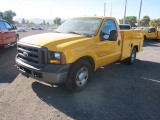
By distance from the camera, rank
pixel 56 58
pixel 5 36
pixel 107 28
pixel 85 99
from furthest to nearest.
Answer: pixel 5 36 < pixel 107 28 < pixel 85 99 < pixel 56 58

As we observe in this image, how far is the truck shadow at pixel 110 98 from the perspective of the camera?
12.4 feet

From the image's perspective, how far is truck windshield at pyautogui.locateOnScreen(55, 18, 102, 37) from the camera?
517cm

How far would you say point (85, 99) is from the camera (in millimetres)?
4363

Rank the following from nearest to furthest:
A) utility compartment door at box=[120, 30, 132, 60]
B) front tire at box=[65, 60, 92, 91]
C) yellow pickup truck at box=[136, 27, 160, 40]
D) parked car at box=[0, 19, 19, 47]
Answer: front tire at box=[65, 60, 92, 91] < utility compartment door at box=[120, 30, 132, 60] < parked car at box=[0, 19, 19, 47] < yellow pickup truck at box=[136, 27, 160, 40]

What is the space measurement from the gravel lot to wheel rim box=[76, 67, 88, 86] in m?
0.27

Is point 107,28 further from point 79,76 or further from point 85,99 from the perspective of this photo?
point 85,99

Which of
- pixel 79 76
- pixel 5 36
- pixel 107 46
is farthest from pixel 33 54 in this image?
pixel 5 36

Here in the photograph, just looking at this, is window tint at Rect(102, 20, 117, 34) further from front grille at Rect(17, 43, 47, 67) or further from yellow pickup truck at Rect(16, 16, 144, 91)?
front grille at Rect(17, 43, 47, 67)

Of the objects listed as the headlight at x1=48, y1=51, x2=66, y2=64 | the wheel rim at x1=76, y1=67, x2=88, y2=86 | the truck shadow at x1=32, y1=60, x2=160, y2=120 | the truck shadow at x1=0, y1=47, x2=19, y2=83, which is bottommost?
the truck shadow at x1=32, y1=60, x2=160, y2=120

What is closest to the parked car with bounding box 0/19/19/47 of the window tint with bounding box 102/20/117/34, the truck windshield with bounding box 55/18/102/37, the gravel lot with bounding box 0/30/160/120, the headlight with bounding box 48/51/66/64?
the gravel lot with bounding box 0/30/160/120

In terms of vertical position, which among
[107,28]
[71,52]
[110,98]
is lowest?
[110,98]

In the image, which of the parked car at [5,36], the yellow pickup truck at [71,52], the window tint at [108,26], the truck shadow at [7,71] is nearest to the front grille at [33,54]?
the yellow pickup truck at [71,52]

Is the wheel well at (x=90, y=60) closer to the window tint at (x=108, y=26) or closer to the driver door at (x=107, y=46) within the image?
the driver door at (x=107, y=46)

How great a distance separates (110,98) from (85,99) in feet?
2.04
